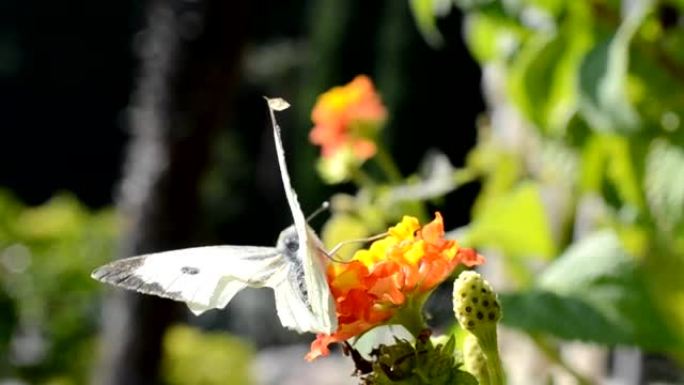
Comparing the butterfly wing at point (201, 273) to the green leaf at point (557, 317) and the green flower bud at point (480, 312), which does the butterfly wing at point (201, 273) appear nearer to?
the green flower bud at point (480, 312)

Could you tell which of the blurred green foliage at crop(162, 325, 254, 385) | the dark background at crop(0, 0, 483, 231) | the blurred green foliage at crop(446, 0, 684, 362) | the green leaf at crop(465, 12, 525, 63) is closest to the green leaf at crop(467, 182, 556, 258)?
the blurred green foliage at crop(446, 0, 684, 362)

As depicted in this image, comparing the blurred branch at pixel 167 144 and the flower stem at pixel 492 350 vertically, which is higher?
the blurred branch at pixel 167 144

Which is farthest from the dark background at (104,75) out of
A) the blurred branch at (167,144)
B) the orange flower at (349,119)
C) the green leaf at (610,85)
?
the green leaf at (610,85)

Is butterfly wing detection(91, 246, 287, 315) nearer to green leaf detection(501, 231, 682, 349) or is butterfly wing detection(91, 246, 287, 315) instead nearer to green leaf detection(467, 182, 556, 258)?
green leaf detection(501, 231, 682, 349)

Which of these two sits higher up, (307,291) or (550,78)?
(550,78)

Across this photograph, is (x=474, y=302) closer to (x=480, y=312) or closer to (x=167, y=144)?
(x=480, y=312)

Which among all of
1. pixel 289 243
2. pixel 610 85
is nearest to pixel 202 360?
pixel 610 85
